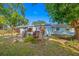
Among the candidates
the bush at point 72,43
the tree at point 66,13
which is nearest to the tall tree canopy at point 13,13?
the tree at point 66,13

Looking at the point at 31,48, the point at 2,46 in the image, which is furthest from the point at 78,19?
the point at 2,46

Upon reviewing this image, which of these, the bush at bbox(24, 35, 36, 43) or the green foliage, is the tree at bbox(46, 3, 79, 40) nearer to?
the green foliage

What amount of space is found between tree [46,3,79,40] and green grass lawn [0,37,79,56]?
0.79ft

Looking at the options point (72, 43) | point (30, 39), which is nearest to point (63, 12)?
point (72, 43)

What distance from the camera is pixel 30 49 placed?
14.0 feet

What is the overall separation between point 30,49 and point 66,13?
56cm

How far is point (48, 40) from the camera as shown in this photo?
4.30 meters

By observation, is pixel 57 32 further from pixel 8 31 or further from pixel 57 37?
pixel 8 31

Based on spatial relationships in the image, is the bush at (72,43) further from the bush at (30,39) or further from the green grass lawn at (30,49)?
the bush at (30,39)

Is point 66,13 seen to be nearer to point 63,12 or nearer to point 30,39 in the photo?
point 63,12

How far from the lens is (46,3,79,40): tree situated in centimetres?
427

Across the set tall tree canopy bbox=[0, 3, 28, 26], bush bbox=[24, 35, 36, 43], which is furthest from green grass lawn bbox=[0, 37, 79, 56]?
tall tree canopy bbox=[0, 3, 28, 26]

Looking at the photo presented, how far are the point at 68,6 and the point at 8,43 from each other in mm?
776

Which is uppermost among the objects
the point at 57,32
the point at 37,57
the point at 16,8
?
the point at 16,8
